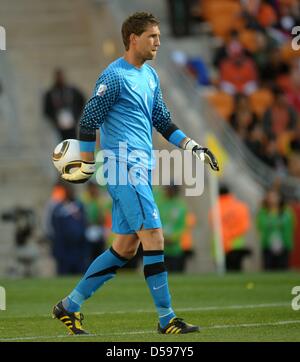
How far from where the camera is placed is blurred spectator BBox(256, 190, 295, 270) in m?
24.2

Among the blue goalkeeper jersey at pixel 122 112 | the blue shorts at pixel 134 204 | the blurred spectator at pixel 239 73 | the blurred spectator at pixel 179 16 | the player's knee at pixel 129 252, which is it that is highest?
the blurred spectator at pixel 179 16

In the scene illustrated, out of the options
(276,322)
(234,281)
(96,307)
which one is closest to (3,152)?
(234,281)

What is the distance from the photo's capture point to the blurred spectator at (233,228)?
80.6 ft

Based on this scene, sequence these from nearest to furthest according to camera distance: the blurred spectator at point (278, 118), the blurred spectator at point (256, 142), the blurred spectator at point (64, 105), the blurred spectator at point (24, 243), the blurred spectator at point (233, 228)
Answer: the blurred spectator at point (24, 243) → the blurred spectator at point (233, 228) → the blurred spectator at point (64, 105) → the blurred spectator at point (256, 142) → the blurred spectator at point (278, 118)

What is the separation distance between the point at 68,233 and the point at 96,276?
12.4m

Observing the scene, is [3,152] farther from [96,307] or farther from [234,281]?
[96,307]

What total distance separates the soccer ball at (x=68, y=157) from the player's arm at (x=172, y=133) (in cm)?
86

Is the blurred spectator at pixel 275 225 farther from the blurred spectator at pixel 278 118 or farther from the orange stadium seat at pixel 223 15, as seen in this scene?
the orange stadium seat at pixel 223 15

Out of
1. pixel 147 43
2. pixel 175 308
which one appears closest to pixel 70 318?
pixel 147 43

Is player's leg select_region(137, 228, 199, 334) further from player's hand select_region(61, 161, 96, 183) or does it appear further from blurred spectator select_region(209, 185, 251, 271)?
blurred spectator select_region(209, 185, 251, 271)

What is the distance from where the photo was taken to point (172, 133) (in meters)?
11.6

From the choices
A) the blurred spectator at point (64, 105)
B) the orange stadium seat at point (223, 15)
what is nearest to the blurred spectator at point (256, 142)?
the blurred spectator at point (64, 105)

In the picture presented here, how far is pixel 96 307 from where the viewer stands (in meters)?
14.8

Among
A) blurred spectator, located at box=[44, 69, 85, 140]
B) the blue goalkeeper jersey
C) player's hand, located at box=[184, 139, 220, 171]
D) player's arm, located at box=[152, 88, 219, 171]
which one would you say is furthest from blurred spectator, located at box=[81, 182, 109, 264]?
the blue goalkeeper jersey
